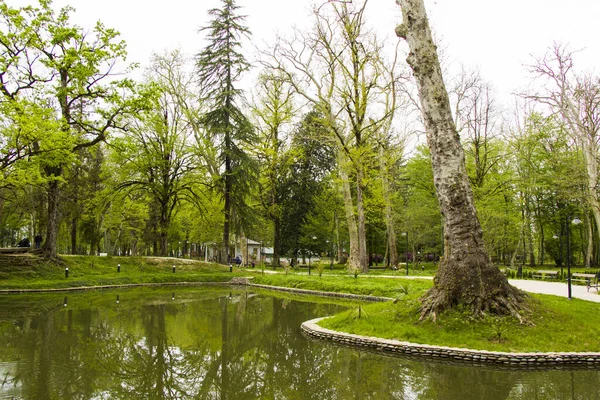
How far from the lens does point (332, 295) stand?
1895cm

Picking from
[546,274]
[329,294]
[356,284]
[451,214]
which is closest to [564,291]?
[546,274]

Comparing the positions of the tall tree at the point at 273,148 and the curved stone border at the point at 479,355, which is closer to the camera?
the curved stone border at the point at 479,355

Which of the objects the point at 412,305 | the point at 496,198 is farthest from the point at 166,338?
the point at 496,198

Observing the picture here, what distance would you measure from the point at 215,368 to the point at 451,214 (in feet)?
19.6

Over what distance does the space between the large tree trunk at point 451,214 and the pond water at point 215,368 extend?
2026 millimetres

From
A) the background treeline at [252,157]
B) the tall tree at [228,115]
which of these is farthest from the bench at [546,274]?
the tall tree at [228,115]

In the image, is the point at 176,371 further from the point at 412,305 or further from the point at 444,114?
the point at 444,114

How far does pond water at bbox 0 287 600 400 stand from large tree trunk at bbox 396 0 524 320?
2026 millimetres

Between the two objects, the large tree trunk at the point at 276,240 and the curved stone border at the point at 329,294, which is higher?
the large tree trunk at the point at 276,240

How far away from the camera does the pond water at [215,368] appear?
624 centimetres

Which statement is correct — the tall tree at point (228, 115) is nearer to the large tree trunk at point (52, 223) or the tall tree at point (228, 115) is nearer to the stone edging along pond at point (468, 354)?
the large tree trunk at point (52, 223)

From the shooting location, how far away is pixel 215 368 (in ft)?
25.0

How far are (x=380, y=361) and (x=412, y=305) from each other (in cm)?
255

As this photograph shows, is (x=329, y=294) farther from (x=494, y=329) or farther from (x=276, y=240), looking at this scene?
(x=276, y=240)
